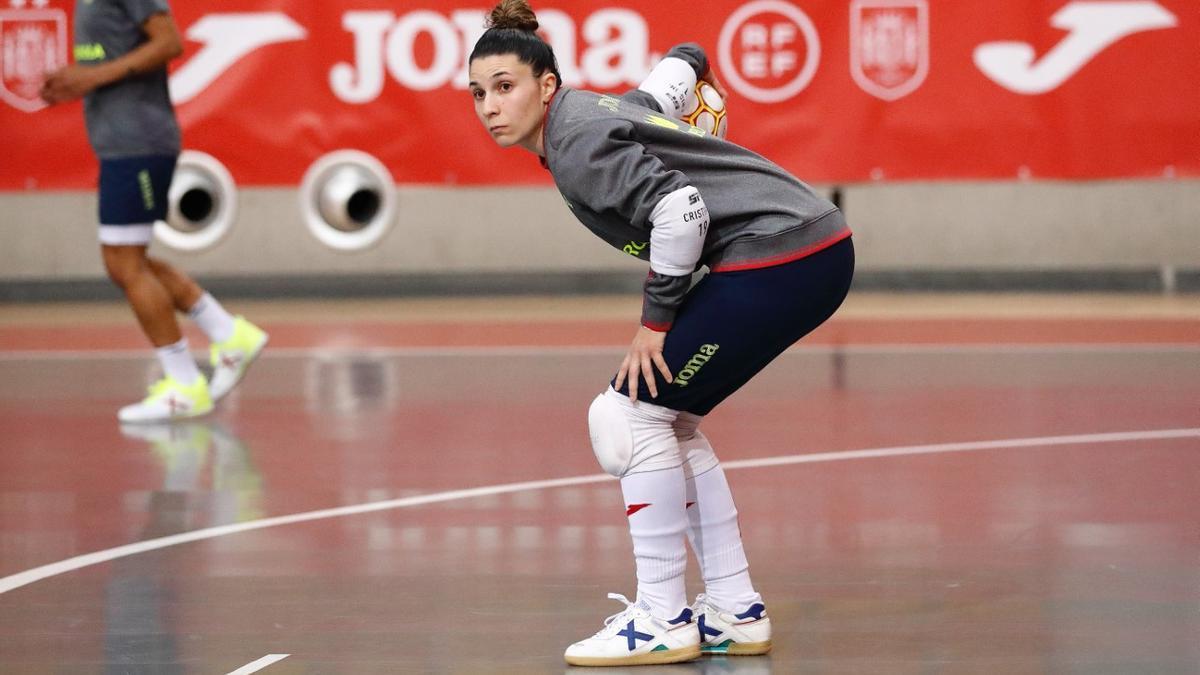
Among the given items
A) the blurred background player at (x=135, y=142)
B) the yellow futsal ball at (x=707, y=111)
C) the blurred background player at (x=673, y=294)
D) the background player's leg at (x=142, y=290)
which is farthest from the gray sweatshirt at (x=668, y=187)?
the background player's leg at (x=142, y=290)

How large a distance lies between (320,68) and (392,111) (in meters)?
0.59

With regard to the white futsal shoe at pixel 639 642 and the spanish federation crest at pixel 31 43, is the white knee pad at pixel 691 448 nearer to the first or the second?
the white futsal shoe at pixel 639 642

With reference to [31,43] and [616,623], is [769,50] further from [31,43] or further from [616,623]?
[616,623]

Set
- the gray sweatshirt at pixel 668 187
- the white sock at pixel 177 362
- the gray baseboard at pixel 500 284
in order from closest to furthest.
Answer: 1. the gray sweatshirt at pixel 668 187
2. the white sock at pixel 177 362
3. the gray baseboard at pixel 500 284

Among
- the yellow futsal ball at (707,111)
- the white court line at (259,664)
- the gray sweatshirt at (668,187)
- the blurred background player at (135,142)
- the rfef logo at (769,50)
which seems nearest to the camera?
the gray sweatshirt at (668,187)

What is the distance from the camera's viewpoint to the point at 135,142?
754 centimetres

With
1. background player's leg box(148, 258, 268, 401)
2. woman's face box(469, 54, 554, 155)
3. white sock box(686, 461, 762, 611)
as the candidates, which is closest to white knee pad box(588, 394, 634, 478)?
white sock box(686, 461, 762, 611)

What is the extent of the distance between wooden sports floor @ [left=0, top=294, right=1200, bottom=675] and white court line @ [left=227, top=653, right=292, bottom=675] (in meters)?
0.02

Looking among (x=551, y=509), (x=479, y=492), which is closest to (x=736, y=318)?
(x=551, y=509)

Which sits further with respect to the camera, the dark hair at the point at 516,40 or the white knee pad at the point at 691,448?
the white knee pad at the point at 691,448

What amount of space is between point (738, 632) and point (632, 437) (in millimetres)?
528

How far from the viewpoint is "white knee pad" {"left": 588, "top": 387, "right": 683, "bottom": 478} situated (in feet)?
A: 13.0

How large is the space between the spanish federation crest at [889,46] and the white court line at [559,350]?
9.76 feet

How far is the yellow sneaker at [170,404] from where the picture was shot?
7.62 metres
